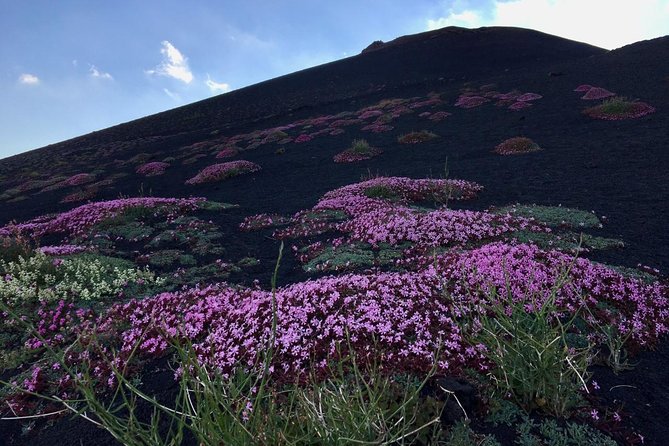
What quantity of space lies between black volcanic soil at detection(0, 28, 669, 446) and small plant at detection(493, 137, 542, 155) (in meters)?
0.68

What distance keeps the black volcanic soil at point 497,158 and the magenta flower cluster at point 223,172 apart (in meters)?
1.16

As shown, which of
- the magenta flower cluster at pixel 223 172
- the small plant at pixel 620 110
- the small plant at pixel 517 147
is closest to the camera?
the small plant at pixel 517 147

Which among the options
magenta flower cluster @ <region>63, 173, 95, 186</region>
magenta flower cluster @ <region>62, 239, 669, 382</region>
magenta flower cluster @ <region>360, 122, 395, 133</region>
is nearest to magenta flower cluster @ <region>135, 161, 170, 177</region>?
magenta flower cluster @ <region>63, 173, 95, 186</region>

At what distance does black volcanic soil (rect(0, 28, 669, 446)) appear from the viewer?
9141 millimetres

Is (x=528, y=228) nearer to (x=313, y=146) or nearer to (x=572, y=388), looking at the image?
(x=572, y=388)

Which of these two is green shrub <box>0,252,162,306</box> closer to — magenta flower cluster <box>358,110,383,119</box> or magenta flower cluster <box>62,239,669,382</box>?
magenta flower cluster <box>62,239,669,382</box>

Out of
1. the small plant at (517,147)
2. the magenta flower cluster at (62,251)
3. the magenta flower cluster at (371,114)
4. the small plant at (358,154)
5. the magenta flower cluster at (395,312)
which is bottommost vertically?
the magenta flower cluster at (395,312)

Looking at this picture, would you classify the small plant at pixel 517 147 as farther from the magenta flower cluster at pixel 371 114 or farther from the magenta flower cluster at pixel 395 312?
the magenta flower cluster at pixel 371 114

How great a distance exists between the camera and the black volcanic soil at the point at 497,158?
914 centimetres

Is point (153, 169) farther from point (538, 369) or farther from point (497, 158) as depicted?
point (538, 369)

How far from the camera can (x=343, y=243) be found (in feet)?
37.2

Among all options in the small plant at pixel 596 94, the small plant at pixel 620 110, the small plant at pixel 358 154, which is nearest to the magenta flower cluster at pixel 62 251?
the small plant at pixel 358 154

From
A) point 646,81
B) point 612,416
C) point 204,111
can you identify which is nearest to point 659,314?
point 612,416

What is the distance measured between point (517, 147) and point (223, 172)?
18.6m
